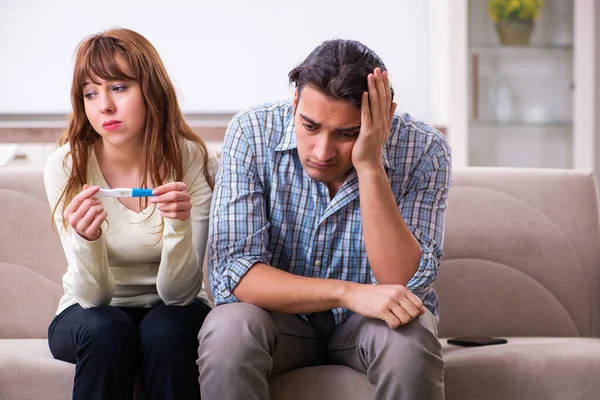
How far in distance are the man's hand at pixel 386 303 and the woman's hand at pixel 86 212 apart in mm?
530

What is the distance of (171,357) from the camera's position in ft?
5.00

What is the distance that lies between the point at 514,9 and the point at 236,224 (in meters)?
2.64

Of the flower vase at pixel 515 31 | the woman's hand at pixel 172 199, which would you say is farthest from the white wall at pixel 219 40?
the woman's hand at pixel 172 199

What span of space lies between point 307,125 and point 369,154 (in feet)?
0.47

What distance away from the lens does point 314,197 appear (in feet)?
5.61

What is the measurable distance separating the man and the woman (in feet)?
0.33

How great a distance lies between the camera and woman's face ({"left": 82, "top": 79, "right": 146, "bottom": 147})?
5.75 feet

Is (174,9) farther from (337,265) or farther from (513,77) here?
(337,265)

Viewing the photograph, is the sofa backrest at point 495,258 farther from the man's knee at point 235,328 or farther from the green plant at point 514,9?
the green plant at point 514,9

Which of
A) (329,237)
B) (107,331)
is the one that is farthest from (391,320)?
(107,331)

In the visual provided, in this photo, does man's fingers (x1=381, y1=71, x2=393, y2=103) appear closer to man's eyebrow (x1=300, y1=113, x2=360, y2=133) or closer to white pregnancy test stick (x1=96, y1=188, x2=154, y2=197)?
man's eyebrow (x1=300, y1=113, x2=360, y2=133)

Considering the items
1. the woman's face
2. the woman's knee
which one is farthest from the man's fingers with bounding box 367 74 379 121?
the woman's knee

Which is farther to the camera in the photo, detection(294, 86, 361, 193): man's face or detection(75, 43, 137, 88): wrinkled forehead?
detection(75, 43, 137, 88): wrinkled forehead

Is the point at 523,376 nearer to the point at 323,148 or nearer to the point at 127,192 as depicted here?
the point at 323,148
